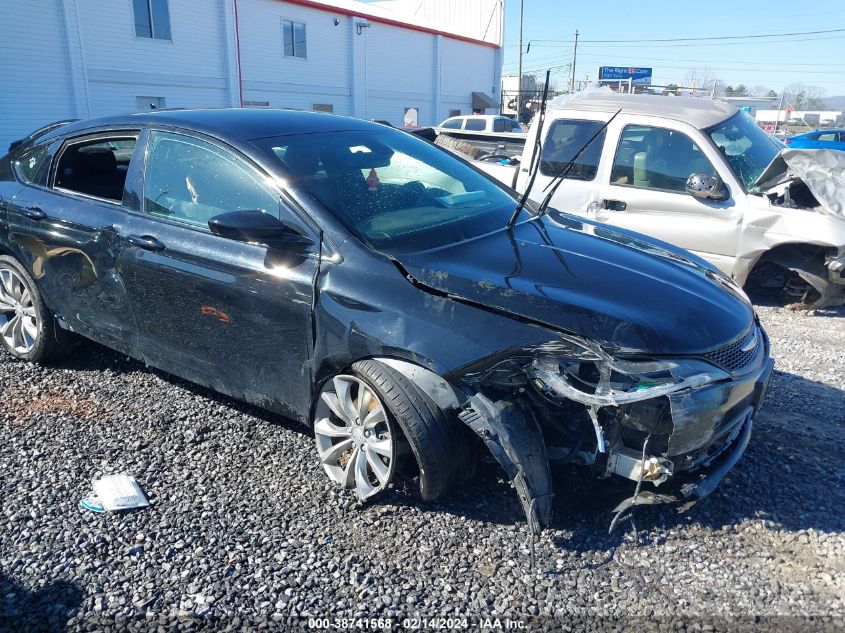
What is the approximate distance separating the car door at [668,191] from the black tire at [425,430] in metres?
3.92

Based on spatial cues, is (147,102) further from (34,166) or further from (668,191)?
(668,191)

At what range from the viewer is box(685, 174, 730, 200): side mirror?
5742 mm

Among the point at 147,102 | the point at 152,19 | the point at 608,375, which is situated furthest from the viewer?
the point at 147,102

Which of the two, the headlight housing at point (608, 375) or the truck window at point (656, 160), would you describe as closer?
the headlight housing at point (608, 375)

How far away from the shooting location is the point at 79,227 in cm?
407

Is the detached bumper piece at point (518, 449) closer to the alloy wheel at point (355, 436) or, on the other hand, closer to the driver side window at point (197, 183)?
the alloy wheel at point (355, 436)

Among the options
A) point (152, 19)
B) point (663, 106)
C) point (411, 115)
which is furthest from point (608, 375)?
point (411, 115)

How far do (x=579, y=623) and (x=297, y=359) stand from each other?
1713 millimetres

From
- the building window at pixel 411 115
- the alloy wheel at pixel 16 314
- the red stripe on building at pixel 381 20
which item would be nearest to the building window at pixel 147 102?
the red stripe on building at pixel 381 20

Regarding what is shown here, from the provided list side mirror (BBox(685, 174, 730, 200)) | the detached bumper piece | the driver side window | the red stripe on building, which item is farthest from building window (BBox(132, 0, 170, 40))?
the detached bumper piece

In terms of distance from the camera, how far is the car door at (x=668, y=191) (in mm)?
5898

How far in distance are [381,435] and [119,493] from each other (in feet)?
4.39

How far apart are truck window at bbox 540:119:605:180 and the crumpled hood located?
1482 mm

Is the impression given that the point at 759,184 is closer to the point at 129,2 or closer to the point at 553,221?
the point at 553,221
